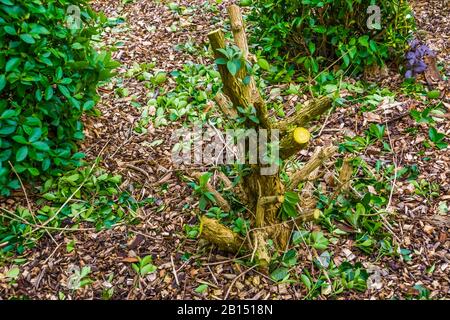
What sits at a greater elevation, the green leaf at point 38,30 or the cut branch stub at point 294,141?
the green leaf at point 38,30

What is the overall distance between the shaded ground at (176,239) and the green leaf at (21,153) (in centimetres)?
46

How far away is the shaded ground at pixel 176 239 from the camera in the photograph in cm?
229

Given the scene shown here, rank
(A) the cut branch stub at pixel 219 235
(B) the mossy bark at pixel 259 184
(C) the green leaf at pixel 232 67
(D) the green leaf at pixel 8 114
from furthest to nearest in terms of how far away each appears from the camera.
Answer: (D) the green leaf at pixel 8 114, (A) the cut branch stub at pixel 219 235, (B) the mossy bark at pixel 259 184, (C) the green leaf at pixel 232 67

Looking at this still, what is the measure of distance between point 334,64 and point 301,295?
1.86 m

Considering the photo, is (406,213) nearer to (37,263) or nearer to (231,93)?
(231,93)

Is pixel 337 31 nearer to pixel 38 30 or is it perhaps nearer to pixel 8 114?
pixel 38 30

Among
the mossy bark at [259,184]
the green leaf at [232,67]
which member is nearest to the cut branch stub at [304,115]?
the mossy bark at [259,184]

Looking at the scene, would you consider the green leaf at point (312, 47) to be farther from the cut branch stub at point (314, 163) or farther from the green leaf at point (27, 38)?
the green leaf at point (27, 38)

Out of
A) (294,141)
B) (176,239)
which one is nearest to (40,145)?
(176,239)

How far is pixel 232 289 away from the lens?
2287 millimetres

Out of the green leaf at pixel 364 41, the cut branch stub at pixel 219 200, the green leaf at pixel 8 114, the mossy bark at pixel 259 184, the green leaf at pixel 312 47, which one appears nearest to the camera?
the mossy bark at pixel 259 184

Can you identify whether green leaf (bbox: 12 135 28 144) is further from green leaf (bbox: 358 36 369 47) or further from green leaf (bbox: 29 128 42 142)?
green leaf (bbox: 358 36 369 47)

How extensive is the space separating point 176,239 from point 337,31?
1.84 metres

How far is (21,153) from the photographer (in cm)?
241
